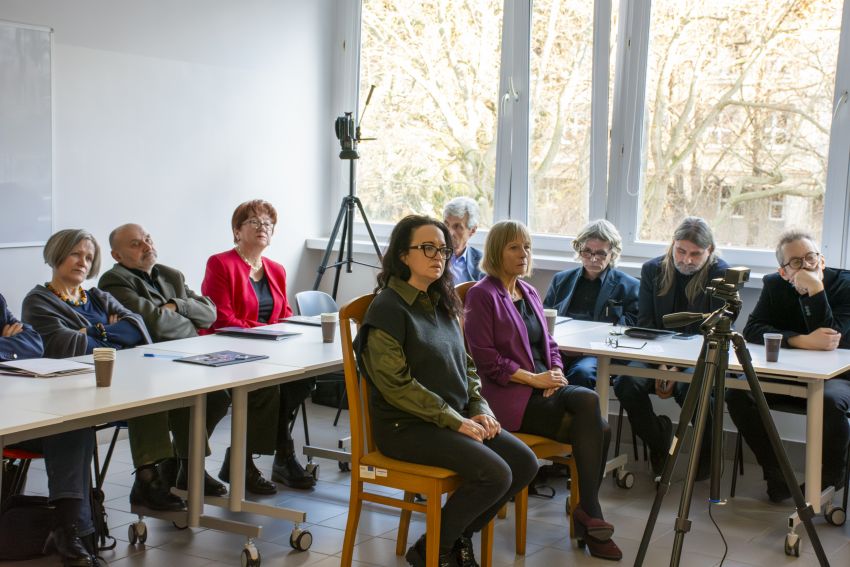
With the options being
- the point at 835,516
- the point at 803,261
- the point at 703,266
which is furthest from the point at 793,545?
the point at 703,266

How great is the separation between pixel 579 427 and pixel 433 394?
0.73m

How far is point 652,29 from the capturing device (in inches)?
214

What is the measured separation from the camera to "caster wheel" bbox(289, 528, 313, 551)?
3523 millimetres

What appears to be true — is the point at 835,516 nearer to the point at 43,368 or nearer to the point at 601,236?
the point at 601,236

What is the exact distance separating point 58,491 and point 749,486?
3.03 m

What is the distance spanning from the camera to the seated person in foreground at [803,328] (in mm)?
4070

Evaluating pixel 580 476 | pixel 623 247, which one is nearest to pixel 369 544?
pixel 580 476

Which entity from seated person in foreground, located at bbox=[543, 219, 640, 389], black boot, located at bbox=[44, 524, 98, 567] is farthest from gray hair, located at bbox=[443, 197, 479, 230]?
black boot, located at bbox=[44, 524, 98, 567]

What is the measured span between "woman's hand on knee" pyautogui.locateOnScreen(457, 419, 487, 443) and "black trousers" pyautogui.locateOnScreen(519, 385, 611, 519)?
52 centimetres

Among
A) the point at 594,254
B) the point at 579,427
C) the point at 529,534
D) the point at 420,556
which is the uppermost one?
the point at 594,254

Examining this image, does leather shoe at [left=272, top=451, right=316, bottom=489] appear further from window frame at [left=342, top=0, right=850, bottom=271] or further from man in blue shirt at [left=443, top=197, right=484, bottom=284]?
window frame at [left=342, top=0, right=850, bottom=271]

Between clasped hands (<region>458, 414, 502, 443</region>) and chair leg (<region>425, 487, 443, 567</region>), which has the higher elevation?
clasped hands (<region>458, 414, 502, 443</region>)

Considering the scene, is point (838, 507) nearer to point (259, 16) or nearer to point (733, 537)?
point (733, 537)

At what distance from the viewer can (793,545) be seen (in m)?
3.58
